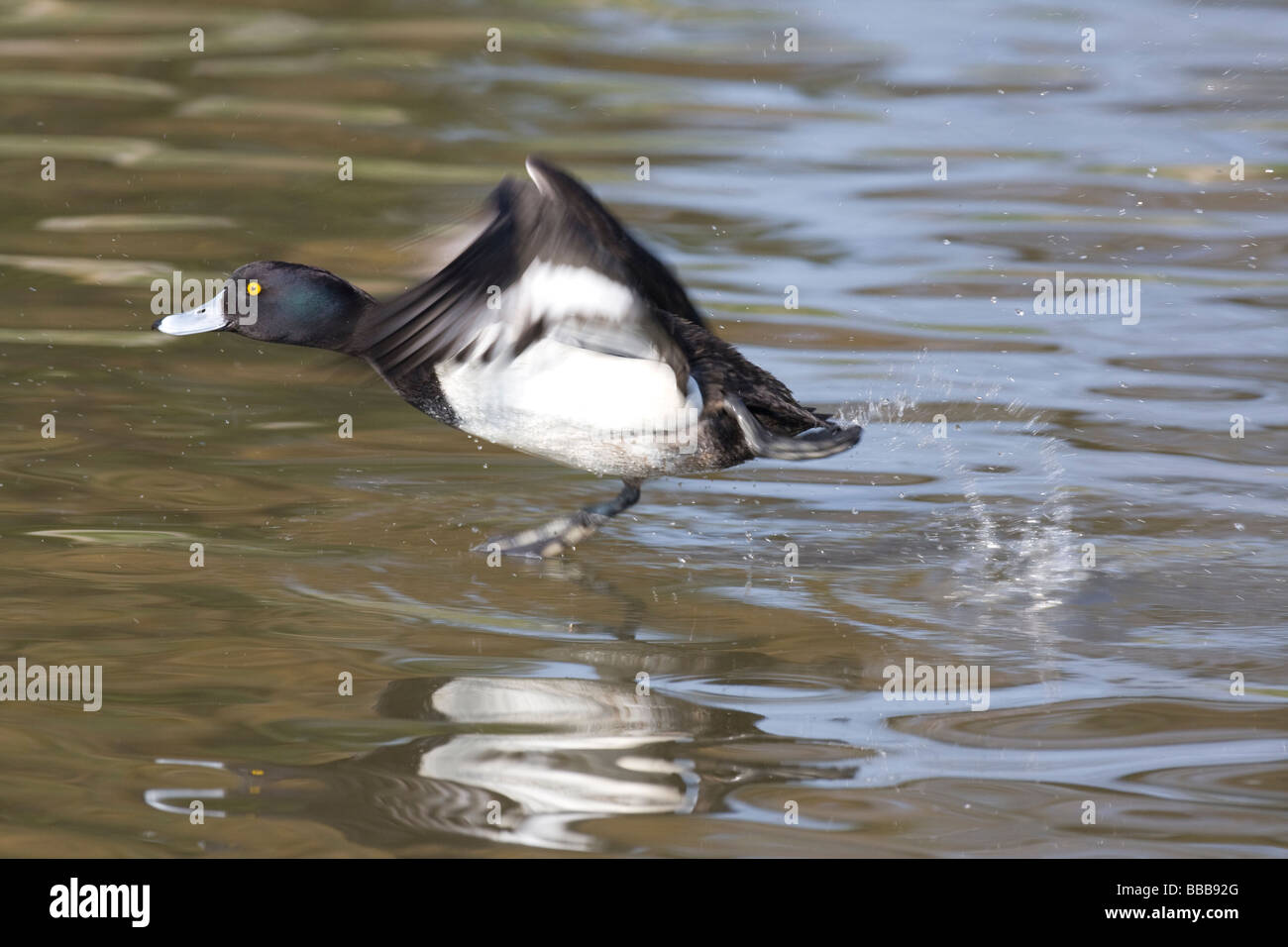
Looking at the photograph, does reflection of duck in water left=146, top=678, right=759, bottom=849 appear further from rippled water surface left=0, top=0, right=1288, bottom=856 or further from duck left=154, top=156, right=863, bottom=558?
duck left=154, top=156, right=863, bottom=558

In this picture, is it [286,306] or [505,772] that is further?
[286,306]

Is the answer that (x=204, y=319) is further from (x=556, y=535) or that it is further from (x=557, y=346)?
(x=556, y=535)

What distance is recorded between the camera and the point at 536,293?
213 inches

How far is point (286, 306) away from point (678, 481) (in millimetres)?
1783

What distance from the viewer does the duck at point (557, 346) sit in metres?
5.33

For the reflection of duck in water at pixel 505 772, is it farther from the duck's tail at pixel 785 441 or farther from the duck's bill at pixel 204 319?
the duck's bill at pixel 204 319

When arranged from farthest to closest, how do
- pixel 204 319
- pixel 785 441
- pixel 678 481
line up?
1. pixel 678 481
2. pixel 204 319
3. pixel 785 441

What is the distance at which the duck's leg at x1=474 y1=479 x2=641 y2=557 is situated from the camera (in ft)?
20.7

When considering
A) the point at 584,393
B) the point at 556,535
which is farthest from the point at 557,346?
the point at 556,535

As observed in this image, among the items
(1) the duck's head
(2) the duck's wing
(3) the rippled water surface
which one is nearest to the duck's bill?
(1) the duck's head

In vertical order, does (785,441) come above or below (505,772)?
above

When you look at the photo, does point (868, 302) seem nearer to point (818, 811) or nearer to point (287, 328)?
point (287, 328)

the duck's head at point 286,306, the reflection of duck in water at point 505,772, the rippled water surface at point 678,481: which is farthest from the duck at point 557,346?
the reflection of duck in water at point 505,772

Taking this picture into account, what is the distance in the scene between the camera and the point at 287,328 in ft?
20.8
